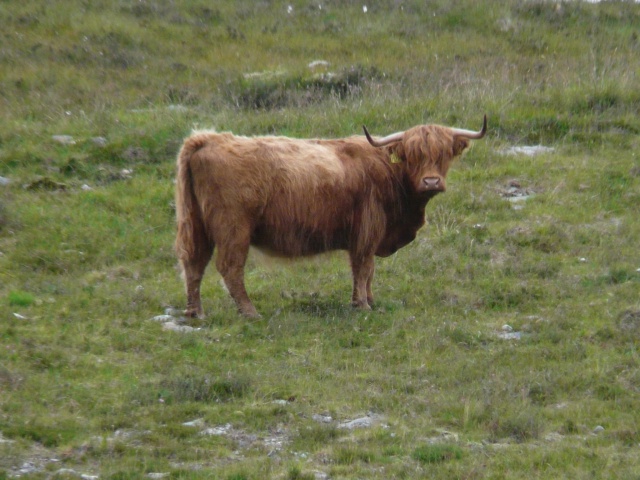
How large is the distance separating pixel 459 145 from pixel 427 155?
20.4 inches

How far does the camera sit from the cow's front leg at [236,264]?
9.40 m

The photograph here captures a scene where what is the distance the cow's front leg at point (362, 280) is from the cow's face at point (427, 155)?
35.5 inches

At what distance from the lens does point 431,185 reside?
10.0 meters

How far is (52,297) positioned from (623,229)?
6468 mm

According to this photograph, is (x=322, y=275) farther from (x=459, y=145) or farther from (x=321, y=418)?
(x=321, y=418)

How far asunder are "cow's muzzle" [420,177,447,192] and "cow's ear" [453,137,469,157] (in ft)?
2.03

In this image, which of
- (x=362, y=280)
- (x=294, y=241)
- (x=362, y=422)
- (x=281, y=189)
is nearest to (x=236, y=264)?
(x=294, y=241)

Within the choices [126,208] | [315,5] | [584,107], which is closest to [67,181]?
[126,208]

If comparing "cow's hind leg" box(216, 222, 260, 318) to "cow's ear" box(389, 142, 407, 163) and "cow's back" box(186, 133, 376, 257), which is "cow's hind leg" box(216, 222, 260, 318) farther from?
"cow's ear" box(389, 142, 407, 163)

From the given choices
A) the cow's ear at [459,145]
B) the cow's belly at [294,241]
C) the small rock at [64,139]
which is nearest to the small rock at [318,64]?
the small rock at [64,139]

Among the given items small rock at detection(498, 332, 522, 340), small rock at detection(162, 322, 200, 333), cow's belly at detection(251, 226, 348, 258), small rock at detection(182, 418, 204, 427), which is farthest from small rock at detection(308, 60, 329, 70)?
small rock at detection(182, 418, 204, 427)

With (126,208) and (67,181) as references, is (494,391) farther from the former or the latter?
(67,181)

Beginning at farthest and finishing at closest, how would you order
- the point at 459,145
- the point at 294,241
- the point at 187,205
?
the point at 459,145 < the point at 294,241 < the point at 187,205

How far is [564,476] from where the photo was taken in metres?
5.88
